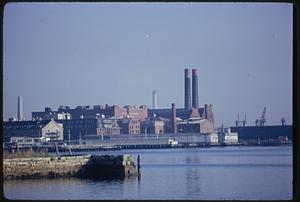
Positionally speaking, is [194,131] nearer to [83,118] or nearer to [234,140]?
[234,140]

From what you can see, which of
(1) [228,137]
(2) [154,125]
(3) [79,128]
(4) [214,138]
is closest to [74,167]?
(3) [79,128]

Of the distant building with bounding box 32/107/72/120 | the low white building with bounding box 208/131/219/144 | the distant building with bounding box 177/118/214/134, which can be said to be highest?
the distant building with bounding box 32/107/72/120

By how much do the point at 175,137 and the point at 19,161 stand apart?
5213 centimetres

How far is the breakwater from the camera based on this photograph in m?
25.2

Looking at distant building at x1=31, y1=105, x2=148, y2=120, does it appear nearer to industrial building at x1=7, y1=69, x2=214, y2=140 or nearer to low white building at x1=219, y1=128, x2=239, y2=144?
industrial building at x1=7, y1=69, x2=214, y2=140

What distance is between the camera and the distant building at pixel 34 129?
4775 centimetres

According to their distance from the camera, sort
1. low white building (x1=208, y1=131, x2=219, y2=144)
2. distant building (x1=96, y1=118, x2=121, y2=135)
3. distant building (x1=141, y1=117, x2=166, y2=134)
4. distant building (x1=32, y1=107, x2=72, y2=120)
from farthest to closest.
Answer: low white building (x1=208, y1=131, x2=219, y2=144) → distant building (x1=141, y1=117, x2=166, y2=134) → distant building (x1=96, y1=118, x2=121, y2=135) → distant building (x1=32, y1=107, x2=72, y2=120)

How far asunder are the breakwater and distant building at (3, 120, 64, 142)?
16.3 m

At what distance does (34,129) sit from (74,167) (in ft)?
83.3

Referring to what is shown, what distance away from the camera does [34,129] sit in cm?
5203

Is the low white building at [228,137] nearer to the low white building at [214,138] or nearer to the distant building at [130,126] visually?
the low white building at [214,138]

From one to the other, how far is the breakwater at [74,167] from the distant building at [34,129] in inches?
641

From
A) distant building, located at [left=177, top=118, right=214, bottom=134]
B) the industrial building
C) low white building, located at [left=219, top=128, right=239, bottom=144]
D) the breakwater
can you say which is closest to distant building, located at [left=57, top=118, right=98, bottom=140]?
the industrial building

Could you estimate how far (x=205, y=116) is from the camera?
3017 inches
